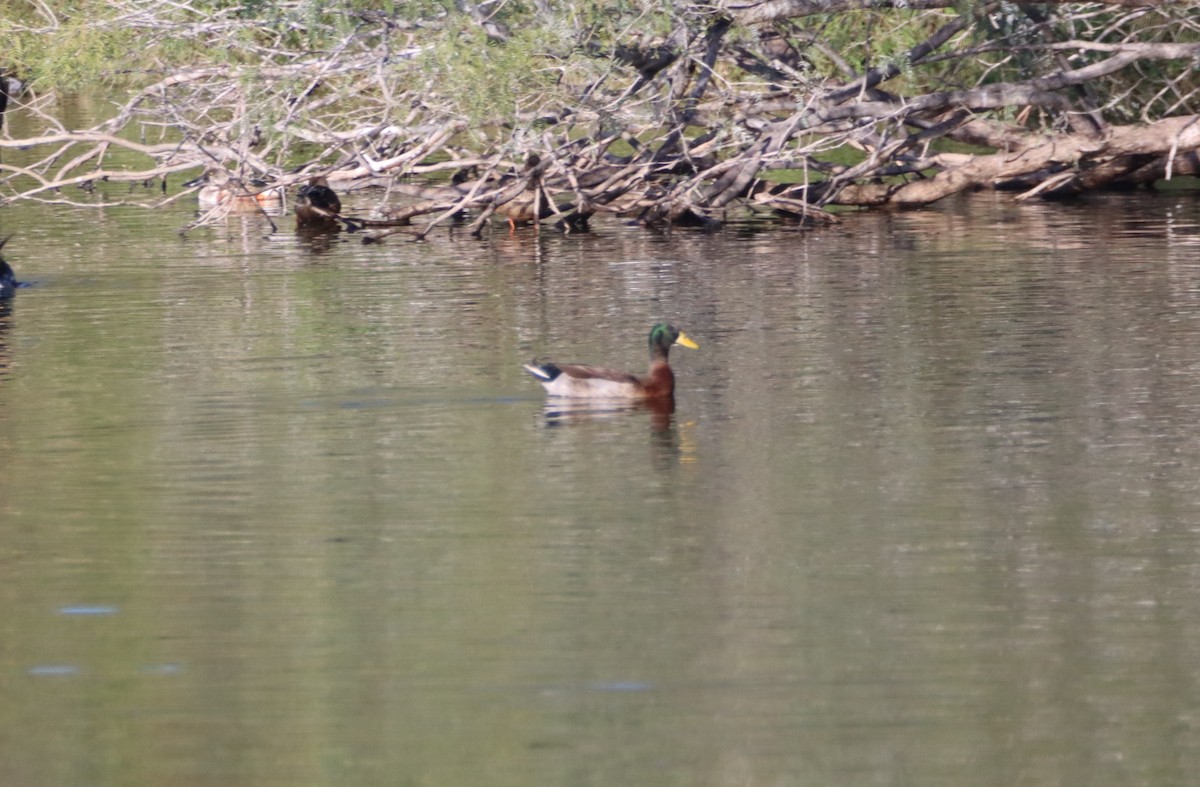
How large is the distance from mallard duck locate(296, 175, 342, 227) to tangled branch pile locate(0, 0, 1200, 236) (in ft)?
1.81

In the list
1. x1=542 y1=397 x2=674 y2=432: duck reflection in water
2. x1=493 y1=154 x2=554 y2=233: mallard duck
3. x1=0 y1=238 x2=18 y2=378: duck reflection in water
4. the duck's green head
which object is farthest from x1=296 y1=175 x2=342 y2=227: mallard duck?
x1=542 y1=397 x2=674 y2=432: duck reflection in water

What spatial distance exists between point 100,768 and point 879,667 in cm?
260

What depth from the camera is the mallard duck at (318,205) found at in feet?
80.7

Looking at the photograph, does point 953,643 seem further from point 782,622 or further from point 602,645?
point 602,645

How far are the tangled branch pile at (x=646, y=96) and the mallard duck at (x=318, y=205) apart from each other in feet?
1.81

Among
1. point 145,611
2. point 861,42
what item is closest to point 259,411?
point 145,611

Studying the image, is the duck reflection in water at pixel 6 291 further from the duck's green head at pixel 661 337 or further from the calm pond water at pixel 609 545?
the duck's green head at pixel 661 337

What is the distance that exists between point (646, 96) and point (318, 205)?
4.55 metres

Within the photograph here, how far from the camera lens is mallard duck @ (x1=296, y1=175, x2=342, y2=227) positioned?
24.6 m

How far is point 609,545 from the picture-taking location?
888 centimetres

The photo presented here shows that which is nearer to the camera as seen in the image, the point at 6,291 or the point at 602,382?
the point at 602,382

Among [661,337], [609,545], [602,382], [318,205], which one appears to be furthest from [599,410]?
[318,205]

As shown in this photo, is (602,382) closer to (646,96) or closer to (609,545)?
(609,545)

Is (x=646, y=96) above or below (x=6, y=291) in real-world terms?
above
